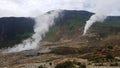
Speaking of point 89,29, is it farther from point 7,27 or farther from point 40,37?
point 7,27

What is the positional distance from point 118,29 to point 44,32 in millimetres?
40453

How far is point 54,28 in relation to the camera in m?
189

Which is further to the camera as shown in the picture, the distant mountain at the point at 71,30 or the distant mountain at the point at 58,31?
the distant mountain at the point at 58,31

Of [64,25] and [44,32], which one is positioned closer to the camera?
[44,32]

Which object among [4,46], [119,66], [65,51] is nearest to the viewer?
Result: [119,66]

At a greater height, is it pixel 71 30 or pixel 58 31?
pixel 71 30

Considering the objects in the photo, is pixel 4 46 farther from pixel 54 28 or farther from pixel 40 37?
pixel 54 28

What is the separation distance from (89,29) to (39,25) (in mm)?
32668

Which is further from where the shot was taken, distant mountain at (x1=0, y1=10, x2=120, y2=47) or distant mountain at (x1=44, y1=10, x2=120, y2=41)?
distant mountain at (x1=0, y1=10, x2=120, y2=47)

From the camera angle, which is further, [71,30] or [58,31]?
[58,31]

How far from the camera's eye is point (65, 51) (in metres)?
104

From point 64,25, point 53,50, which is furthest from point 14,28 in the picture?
point 53,50

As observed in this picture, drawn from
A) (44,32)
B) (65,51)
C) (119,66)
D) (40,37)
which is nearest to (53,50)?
(65,51)

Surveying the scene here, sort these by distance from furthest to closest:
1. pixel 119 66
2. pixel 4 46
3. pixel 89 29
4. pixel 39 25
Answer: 1. pixel 39 25
2. pixel 89 29
3. pixel 4 46
4. pixel 119 66
